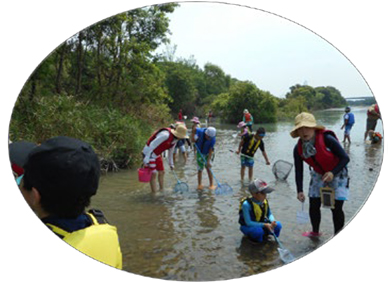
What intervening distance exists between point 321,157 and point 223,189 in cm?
113

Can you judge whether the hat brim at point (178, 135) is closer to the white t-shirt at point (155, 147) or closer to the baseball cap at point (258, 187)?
the white t-shirt at point (155, 147)

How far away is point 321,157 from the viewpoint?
326cm

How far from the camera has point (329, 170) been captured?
3.28m

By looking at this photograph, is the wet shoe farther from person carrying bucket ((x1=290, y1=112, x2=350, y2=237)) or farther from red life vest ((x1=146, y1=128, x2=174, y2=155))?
red life vest ((x1=146, y1=128, x2=174, y2=155))

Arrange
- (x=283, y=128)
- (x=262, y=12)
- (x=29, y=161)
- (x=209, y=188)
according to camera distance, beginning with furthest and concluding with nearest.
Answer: (x=209, y=188), (x=283, y=128), (x=262, y=12), (x=29, y=161)

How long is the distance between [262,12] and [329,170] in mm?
1652

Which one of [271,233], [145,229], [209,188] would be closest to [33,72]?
[145,229]

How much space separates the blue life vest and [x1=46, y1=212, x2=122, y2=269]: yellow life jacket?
1780 millimetres

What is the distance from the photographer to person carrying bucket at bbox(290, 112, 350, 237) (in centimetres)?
319

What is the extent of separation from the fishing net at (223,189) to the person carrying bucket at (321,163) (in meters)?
0.75

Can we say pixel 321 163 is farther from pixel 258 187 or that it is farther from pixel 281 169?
pixel 258 187

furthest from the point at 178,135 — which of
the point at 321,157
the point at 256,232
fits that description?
the point at 321,157

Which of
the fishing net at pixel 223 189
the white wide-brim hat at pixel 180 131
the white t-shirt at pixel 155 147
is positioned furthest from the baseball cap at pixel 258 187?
the white t-shirt at pixel 155 147

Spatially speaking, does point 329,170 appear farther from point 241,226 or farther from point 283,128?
point 241,226
